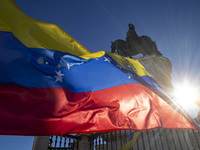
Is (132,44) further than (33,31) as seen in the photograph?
Yes

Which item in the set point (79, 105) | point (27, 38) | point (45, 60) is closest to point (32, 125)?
point (79, 105)

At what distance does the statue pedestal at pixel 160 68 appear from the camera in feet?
33.7

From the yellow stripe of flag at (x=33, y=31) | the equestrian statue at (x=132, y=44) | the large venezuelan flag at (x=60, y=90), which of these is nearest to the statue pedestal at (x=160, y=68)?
the equestrian statue at (x=132, y=44)

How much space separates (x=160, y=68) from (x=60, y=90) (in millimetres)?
8772

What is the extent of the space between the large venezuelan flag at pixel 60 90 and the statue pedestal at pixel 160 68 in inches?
247

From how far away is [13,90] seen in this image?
310 centimetres

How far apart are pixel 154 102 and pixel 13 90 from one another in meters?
3.42

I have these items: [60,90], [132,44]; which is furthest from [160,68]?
[60,90]

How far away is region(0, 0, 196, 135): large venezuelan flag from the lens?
3.02 m

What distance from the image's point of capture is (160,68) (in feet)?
35.0

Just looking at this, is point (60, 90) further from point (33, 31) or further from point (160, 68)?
point (160, 68)

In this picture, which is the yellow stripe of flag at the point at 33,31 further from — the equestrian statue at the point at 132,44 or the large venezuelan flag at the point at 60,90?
the equestrian statue at the point at 132,44

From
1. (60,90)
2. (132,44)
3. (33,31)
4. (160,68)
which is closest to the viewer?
(60,90)

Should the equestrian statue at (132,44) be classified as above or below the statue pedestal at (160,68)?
above
